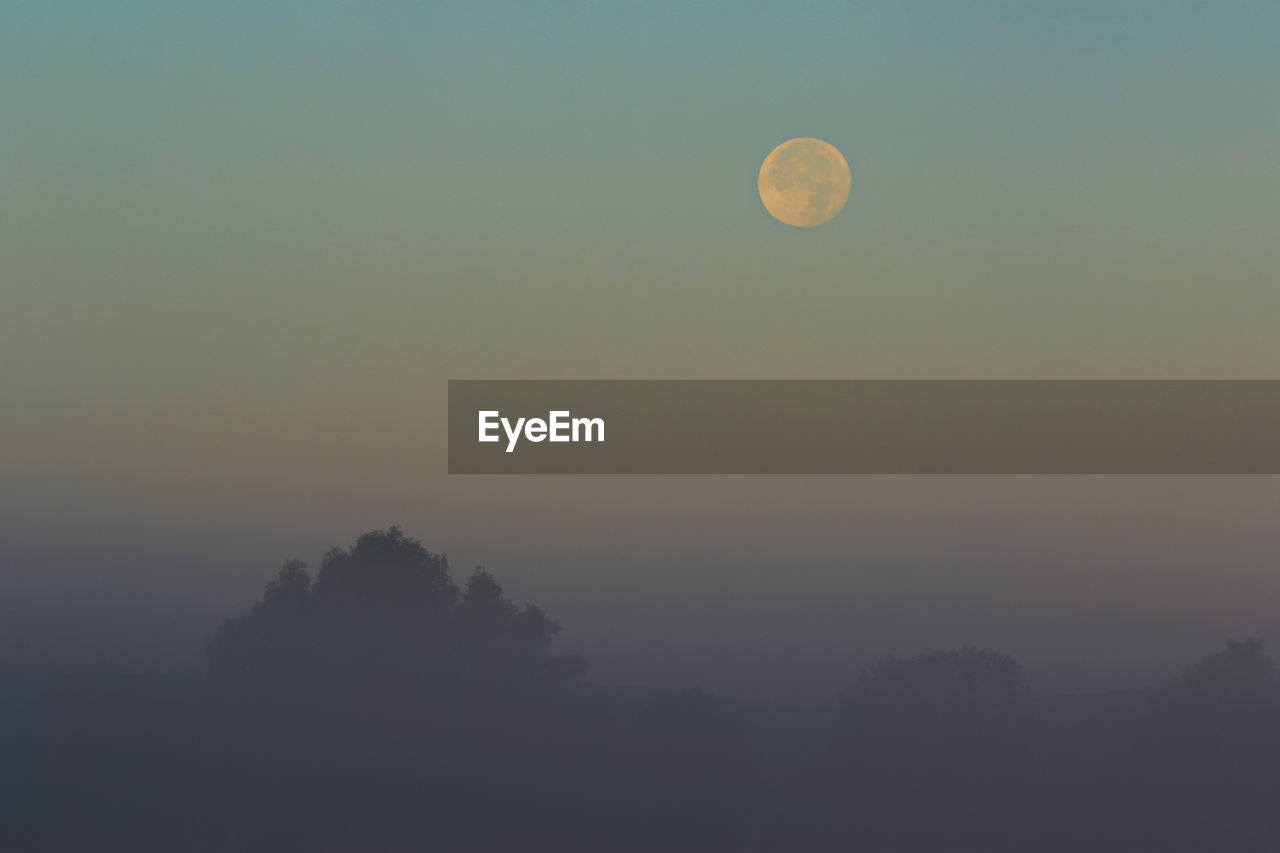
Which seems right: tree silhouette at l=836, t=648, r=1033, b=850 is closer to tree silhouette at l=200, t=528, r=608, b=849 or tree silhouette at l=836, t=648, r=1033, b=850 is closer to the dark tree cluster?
the dark tree cluster

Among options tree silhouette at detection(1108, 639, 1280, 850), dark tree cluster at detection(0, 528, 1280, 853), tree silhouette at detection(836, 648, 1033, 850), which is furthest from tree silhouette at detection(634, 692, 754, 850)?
tree silhouette at detection(1108, 639, 1280, 850)

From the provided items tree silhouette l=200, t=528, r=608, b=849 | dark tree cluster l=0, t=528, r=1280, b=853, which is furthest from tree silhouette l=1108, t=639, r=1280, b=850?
tree silhouette l=200, t=528, r=608, b=849

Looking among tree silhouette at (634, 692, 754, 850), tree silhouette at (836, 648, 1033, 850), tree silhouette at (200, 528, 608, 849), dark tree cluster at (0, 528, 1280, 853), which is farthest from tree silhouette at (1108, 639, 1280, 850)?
tree silhouette at (200, 528, 608, 849)

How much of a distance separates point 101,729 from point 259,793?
48.2 feet

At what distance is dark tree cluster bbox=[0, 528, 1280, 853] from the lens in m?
76.6

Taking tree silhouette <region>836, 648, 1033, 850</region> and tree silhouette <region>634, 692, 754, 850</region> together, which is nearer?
tree silhouette <region>634, 692, 754, 850</region>

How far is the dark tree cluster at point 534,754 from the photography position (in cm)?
7656

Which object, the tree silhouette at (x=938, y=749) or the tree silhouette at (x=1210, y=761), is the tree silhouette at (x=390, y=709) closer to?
the tree silhouette at (x=938, y=749)

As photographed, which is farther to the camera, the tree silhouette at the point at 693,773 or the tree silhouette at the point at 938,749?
the tree silhouette at the point at 938,749

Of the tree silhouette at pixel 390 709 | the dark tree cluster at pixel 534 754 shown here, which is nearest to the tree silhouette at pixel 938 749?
the dark tree cluster at pixel 534 754

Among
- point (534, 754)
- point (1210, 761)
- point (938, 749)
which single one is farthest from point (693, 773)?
point (1210, 761)

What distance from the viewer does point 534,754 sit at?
8062cm

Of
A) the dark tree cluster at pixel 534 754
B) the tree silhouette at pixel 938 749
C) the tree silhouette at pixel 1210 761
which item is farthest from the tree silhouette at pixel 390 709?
the tree silhouette at pixel 1210 761

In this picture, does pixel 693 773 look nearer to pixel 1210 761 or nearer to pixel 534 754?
pixel 534 754
